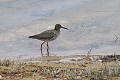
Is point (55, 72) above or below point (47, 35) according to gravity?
below

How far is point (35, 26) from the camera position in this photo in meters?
17.9

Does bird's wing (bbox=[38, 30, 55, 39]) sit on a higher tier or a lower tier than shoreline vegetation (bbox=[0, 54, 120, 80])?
higher

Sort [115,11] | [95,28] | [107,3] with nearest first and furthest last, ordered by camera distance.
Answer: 1. [95,28]
2. [115,11]
3. [107,3]

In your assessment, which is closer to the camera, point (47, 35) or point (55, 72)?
point (55, 72)

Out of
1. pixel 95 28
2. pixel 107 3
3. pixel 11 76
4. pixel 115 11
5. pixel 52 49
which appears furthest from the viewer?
pixel 107 3

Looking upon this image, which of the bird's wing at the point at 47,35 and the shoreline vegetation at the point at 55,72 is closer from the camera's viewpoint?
the shoreline vegetation at the point at 55,72

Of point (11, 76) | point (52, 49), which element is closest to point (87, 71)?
point (11, 76)

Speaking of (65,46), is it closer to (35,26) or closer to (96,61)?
(35,26)

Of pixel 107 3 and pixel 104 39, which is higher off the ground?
pixel 107 3

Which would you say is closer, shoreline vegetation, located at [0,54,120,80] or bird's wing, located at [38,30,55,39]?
shoreline vegetation, located at [0,54,120,80]

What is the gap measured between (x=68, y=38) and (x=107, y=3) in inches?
166

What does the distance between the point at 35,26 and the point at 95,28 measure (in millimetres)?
1904

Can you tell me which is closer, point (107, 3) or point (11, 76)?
point (11, 76)

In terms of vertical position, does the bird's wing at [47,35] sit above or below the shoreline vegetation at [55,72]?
above
